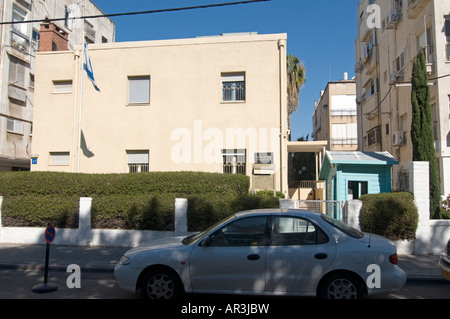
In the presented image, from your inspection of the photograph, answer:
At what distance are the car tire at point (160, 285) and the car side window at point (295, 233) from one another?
166 centimetres

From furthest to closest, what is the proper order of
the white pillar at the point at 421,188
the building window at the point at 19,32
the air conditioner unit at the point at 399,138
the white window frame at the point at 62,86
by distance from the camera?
the building window at the point at 19,32
the air conditioner unit at the point at 399,138
the white window frame at the point at 62,86
the white pillar at the point at 421,188

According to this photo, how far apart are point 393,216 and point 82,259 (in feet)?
26.0

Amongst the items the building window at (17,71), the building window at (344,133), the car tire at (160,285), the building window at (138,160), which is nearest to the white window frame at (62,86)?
the building window at (138,160)

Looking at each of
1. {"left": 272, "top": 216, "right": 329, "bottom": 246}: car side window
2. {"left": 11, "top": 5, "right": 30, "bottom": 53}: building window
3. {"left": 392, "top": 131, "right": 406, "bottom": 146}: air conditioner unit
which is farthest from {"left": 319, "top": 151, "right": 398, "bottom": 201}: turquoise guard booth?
{"left": 11, "top": 5, "right": 30, "bottom": 53}: building window

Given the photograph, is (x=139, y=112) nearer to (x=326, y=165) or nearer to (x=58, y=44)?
(x=58, y=44)

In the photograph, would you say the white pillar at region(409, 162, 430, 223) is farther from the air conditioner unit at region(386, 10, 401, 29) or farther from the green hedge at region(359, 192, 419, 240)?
the air conditioner unit at region(386, 10, 401, 29)

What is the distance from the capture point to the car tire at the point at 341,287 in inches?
196

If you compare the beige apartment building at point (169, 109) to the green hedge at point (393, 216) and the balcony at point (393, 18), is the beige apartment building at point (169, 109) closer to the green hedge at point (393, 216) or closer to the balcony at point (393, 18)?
the green hedge at point (393, 216)

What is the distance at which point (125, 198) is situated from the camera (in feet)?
33.5

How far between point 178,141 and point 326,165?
6.06m

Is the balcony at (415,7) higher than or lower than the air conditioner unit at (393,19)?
lower

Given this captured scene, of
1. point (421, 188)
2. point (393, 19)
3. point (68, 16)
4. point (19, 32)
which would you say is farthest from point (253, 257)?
point (68, 16)

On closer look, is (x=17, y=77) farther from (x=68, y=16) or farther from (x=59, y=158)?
(x=59, y=158)

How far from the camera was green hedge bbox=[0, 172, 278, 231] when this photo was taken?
9688 mm
